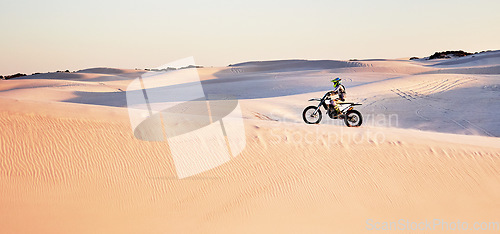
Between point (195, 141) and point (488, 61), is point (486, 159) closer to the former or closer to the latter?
point (195, 141)

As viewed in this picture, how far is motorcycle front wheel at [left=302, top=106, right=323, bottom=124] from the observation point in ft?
34.1

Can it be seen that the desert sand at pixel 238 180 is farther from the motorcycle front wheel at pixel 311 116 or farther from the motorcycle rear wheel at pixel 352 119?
the motorcycle front wheel at pixel 311 116

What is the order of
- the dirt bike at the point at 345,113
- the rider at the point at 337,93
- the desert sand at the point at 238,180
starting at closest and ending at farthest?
the desert sand at the point at 238,180, the rider at the point at 337,93, the dirt bike at the point at 345,113

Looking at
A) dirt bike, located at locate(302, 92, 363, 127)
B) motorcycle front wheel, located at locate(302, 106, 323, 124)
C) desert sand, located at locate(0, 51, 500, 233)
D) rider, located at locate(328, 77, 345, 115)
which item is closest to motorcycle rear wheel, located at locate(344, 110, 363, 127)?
dirt bike, located at locate(302, 92, 363, 127)

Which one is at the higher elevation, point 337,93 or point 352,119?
point 337,93

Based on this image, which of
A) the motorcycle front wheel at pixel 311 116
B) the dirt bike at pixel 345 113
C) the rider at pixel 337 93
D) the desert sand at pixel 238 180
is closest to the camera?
the desert sand at pixel 238 180

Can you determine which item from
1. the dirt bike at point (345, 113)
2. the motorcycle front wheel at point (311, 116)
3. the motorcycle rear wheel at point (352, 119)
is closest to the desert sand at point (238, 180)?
the dirt bike at point (345, 113)

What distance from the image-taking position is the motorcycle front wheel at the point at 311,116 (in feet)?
34.1

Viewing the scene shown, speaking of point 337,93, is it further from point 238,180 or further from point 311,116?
point 238,180

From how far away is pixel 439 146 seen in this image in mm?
6496

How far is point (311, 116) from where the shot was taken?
1043 cm

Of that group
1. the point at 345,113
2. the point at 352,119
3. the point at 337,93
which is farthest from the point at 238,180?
the point at 352,119

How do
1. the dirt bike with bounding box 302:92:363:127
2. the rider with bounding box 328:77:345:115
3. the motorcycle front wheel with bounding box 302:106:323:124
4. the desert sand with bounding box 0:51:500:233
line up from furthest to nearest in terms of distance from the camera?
the motorcycle front wheel with bounding box 302:106:323:124, the dirt bike with bounding box 302:92:363:127, the rider with bounding box 328:77:345:115, the desert sand with bounding box 0:51:500:233

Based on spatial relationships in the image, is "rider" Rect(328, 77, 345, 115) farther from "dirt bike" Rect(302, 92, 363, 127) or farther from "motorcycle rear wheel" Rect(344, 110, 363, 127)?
"motorcycle rear wheel" Rect(344, 110, 363, 127)
